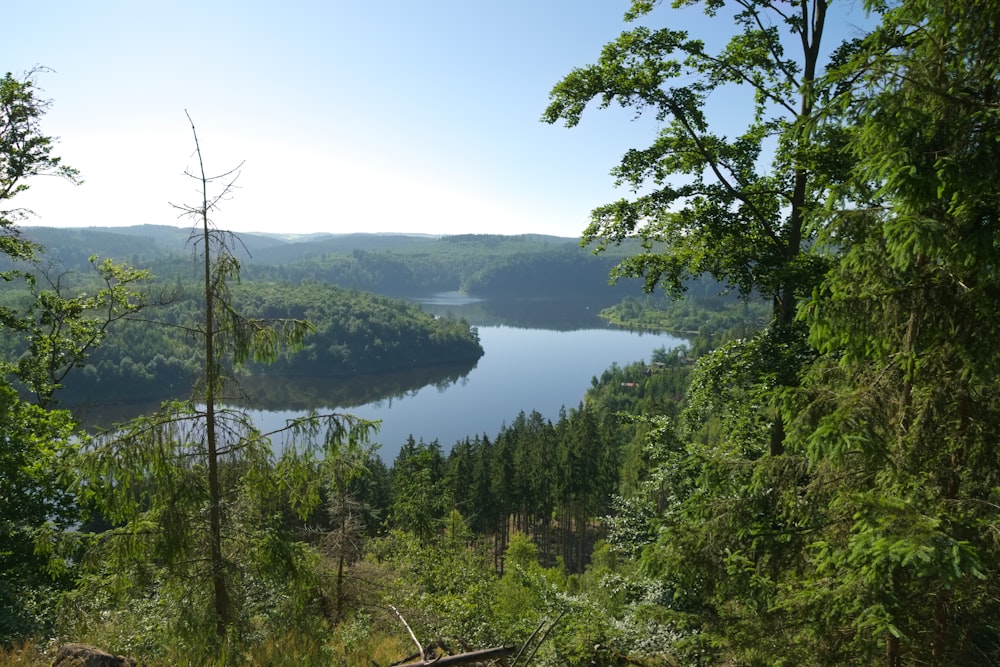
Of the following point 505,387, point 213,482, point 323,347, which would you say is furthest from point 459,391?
point 213,482

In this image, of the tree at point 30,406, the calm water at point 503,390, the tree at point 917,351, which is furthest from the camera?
the calm water at point 503,390

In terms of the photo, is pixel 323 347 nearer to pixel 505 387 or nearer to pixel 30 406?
pixel 505 387

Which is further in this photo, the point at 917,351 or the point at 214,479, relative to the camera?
the point at 214,479

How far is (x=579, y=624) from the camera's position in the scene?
6.48 m

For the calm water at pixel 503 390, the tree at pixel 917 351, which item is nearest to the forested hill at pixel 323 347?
the calm water at pixel 503 390

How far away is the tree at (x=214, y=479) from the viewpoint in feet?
17.1

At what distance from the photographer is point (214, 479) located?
5.64 metres

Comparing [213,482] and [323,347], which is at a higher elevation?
[213,482]

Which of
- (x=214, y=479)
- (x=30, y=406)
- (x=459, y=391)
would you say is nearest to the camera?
(x=214, y=479)

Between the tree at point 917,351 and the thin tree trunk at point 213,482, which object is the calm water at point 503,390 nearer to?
the thin tree trunk at point 213,482

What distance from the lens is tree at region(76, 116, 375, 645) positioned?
5.21 meters

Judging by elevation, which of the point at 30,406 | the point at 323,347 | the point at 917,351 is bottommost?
the point at 323,347

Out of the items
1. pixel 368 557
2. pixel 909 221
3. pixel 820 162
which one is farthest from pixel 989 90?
pixel 368 557

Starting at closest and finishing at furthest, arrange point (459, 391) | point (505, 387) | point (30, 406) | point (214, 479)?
1. point (214, 479)
2. point (30, 406)
3. point (459, 391)
4. point (505, 387)
